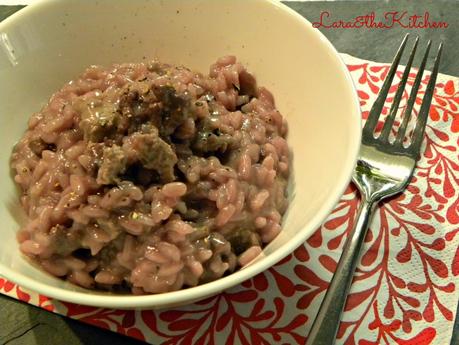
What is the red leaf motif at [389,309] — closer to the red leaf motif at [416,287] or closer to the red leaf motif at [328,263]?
the red leaf motif at [416,287]

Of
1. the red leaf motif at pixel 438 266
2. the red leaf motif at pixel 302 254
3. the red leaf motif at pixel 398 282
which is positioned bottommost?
the red leaf motif at pixel 398 282

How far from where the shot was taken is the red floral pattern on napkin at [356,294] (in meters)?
1.71

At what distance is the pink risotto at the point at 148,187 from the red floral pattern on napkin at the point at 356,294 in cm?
24

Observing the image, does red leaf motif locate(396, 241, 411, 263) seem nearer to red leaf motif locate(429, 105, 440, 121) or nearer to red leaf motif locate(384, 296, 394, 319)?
red leaf motif locate(384, 296, 394, 319)

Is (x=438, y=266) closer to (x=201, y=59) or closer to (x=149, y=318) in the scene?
(x=149, y=318)

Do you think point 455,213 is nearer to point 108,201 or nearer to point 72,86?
point 108,201

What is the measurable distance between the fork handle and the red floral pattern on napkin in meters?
0.05

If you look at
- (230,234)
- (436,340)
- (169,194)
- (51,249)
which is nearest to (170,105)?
(169,194)

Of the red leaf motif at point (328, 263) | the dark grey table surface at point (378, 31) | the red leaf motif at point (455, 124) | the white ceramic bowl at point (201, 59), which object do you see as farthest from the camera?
the dark grey table surface at point (378, 31)

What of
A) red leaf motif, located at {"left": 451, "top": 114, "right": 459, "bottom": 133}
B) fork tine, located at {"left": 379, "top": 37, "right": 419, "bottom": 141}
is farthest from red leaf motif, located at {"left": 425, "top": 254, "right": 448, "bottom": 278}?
red leaf motif, located at {"left": 451, "top": 114, "right": 459, "bottom": 133}

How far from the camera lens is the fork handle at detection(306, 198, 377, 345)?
1661mm

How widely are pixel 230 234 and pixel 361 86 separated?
1.26 metres

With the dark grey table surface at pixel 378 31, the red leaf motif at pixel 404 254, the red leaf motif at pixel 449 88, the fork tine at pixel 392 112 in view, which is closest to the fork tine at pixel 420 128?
the fork tine at pixel 392 112

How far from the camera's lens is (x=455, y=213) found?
202 centimetres
